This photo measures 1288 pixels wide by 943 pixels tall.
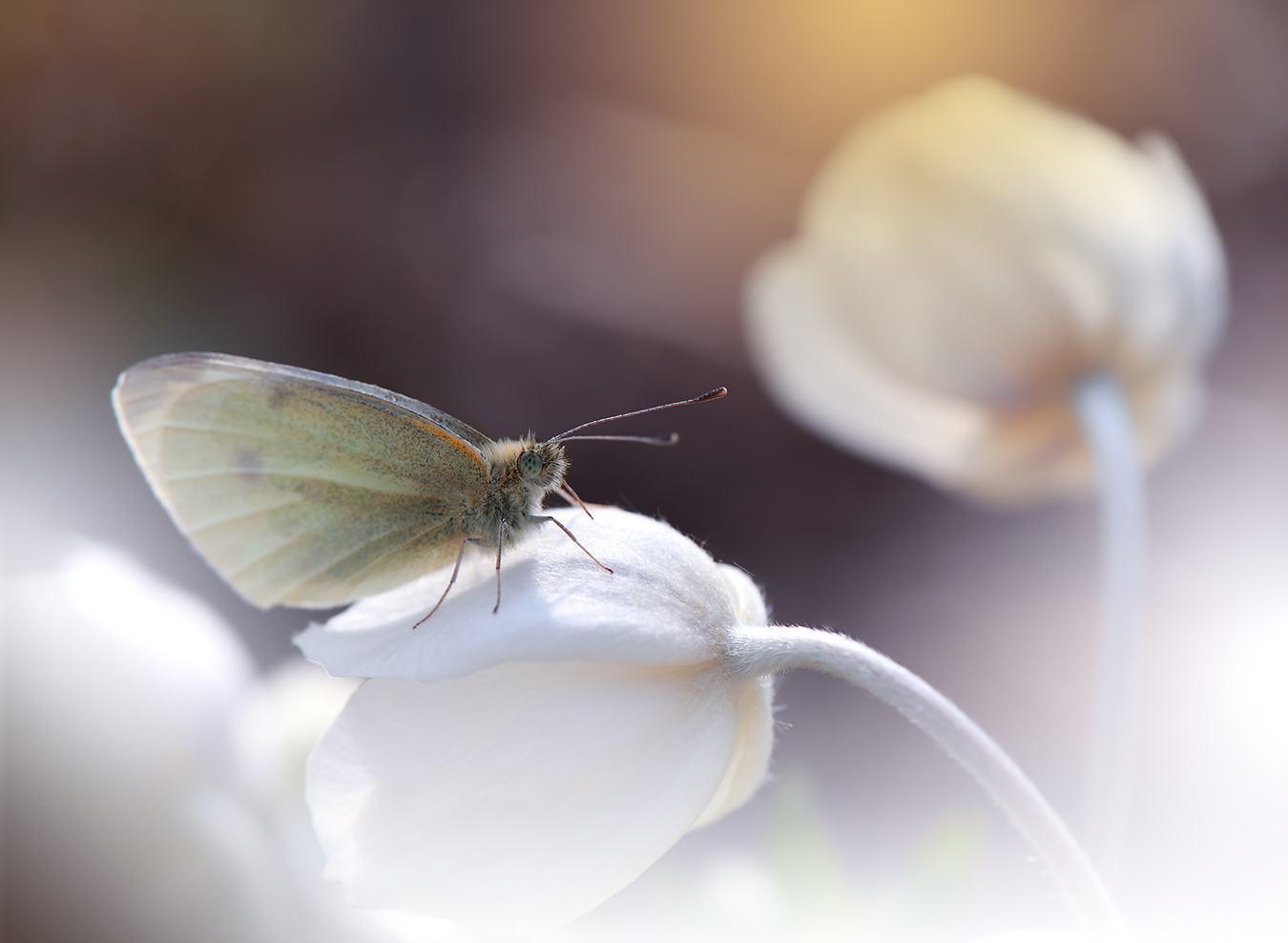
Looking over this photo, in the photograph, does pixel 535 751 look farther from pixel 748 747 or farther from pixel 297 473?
pixel 297 473

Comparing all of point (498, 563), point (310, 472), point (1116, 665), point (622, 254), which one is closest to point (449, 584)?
point (498, 563)

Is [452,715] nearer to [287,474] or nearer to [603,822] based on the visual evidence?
[603,822]

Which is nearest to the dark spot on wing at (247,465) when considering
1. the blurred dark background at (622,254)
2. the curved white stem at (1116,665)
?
the curved white stem at (1116,665)

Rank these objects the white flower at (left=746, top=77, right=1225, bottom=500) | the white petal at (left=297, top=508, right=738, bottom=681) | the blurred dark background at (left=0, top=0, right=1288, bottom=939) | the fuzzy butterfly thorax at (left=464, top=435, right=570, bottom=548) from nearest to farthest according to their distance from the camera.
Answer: the white petal at (left=297, top=508, right=738, bottom=681)
the fuzzy butterfly thorax at (left=464, top=435, right=570, bottom=548)
the white flower at (left=746, top=77, right=1225, bottom=500)
the blurred dark background at (left=0, top=0, right=1288, bottom=939)

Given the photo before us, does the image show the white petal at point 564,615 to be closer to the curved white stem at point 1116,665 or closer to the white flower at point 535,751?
the white flower at point 535,751

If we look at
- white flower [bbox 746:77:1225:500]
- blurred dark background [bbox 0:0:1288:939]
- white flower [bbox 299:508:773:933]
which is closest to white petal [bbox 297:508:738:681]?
white flower [bbox 299:508:773:933]

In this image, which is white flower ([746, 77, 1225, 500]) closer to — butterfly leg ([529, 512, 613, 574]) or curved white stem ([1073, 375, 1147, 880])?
curved white stem ([1073, 375, 1147, 880])

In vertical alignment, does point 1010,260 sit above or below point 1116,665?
above
